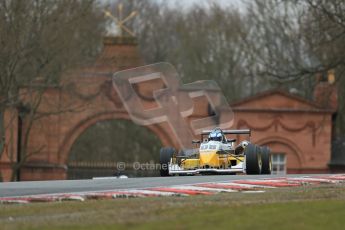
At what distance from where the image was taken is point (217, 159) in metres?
30.2

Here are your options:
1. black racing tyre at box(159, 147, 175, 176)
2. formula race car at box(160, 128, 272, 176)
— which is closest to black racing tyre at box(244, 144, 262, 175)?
formula race car at box(160, 128, 272, 176)

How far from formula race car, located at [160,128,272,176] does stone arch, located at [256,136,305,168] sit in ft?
84.3

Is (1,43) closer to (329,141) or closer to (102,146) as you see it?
(329,141)

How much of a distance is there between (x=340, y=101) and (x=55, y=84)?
18778 mm

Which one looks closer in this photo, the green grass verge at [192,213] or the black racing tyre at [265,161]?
the green grass verge at [192,213]

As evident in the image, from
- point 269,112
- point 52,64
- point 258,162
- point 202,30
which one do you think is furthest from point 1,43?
point 202,30

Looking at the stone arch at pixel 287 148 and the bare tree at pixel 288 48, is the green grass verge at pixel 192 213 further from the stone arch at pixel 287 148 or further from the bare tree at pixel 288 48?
the stone arch at pixel 287 148

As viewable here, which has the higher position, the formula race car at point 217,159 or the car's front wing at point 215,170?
the formula race car at point 217,159

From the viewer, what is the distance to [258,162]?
29.9m

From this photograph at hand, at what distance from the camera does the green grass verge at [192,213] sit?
15352mm

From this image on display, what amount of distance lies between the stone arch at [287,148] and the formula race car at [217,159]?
25694 millimetres

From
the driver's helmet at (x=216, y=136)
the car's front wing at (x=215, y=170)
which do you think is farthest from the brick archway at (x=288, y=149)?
the car's front wing at (x=215, y=170)

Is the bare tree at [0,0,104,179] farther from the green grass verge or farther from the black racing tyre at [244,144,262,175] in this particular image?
the green grass verge

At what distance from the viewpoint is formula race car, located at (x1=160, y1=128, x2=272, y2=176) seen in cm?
2988
